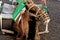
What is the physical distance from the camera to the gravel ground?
2471 mm

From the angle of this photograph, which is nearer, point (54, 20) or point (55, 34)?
point (55, 34)

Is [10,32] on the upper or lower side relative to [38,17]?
lower

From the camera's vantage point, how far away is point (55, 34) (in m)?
2.59

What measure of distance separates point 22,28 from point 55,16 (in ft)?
3.46

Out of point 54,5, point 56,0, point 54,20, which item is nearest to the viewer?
point 54,20

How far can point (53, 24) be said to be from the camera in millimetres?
2906

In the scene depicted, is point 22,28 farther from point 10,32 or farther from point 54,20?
point 54,20

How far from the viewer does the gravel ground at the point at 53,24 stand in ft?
8.11

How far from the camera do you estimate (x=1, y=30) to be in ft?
8.47

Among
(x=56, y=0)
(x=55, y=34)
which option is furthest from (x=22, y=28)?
(x=56, y=0)

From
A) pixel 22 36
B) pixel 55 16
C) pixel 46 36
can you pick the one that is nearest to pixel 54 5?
pixel 55 16

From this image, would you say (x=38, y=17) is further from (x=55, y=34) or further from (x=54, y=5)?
(x=54, y=5)

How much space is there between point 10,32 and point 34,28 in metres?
0.35

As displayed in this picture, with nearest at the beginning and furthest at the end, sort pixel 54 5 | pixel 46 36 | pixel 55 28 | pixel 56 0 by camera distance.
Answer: pixel 46 36, pixel 55 28, pixel 54 5, pixel 56 0
